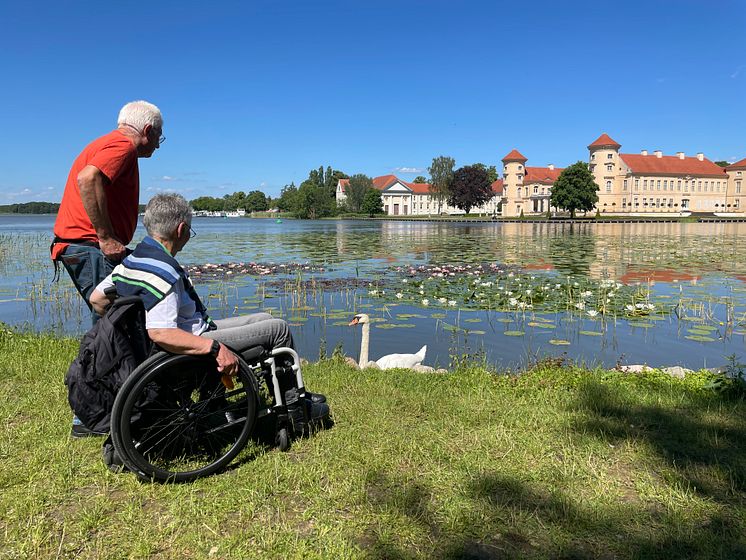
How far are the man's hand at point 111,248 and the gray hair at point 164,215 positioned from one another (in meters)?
0.60

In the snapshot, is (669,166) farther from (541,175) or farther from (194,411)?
(194,411)

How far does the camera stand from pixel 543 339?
8.06m

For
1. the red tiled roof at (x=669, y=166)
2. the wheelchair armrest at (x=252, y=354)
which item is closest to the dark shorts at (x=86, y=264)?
the wheelchair armrest at (x=252, y=354)

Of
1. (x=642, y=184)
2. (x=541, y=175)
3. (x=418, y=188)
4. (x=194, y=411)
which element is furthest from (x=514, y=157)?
(x=194, y=411)

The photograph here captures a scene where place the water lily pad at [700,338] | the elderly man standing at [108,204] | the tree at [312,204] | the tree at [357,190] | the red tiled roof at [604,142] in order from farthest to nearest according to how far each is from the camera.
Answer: the tree at [357,190], the tree at [312,204], the red tiled roof at [604,142], the water lily pad at [700,338], the elderly man standing at [108,204]

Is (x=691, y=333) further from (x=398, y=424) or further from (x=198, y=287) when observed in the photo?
(x=198, y=287)

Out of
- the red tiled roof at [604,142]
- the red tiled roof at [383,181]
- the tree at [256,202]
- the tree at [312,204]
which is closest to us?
the red tiled roof at [604,142]

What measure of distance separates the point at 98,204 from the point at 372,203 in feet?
367

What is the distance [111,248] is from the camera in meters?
3.44

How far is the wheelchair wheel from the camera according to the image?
2.80 meters

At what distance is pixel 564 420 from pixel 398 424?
1.23 metres

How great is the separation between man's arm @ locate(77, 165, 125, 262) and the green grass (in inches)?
52.4

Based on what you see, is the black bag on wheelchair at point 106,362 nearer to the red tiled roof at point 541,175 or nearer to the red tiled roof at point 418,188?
the red tiled roof at point 541,175

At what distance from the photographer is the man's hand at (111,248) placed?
3.42 m
